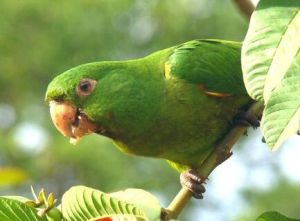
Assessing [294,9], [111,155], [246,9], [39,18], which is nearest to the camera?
[294,9]

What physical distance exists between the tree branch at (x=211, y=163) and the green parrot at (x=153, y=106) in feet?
0.35

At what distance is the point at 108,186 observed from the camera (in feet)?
30.6

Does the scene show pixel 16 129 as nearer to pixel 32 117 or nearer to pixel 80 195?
pixel 32 117

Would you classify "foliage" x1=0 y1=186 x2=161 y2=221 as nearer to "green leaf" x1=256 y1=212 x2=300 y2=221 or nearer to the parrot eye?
"green leaf" x1=256 y1=212 x2=300 y2=221

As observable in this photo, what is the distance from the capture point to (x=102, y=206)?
1186 mm

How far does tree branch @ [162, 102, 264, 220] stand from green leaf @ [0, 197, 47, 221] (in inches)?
8.5

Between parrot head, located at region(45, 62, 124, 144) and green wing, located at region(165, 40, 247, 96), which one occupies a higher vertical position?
parrot head, located at region(45, 62, 124, 144)

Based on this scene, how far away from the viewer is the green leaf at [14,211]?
1187mm

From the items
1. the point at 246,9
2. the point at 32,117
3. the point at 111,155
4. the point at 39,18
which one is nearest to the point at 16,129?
the point at 32,117

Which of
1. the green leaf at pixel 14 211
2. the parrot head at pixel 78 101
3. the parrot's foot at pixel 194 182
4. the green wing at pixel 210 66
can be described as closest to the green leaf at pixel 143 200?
the green leaf at pixel 14 211

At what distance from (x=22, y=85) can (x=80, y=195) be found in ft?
35.6

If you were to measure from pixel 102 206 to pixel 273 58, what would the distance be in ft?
1.15

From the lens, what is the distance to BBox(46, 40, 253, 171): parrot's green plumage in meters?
2.32

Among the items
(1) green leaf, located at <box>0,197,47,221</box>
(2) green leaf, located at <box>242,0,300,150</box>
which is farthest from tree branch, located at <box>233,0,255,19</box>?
(1) green leaf, located at <box>0,197,47,221</box>
